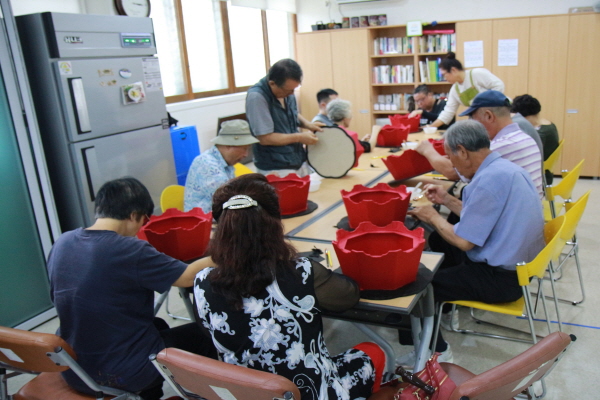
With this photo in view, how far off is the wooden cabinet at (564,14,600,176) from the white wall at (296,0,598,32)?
533 millimetres

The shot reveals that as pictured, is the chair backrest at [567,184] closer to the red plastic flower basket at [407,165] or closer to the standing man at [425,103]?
the red plastic flower basket at [407,165]

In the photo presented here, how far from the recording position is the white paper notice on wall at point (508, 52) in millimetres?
5562

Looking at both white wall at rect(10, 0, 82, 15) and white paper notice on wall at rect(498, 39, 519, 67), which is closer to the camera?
white wall at rect(10, 0, 82, 15)

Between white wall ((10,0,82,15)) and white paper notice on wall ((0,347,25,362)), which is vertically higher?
white wall ((10,0,82,15))

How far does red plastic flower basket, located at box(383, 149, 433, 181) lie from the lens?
3039mm

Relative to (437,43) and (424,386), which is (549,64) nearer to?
(437,43)

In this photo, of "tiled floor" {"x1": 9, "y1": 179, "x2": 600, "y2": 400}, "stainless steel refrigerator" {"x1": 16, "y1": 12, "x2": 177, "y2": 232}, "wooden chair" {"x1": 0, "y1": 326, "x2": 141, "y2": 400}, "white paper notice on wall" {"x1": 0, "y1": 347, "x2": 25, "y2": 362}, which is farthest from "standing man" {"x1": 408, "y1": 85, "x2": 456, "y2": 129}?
"white paper notice on wall" {"x1": 0, "y1": 347, "x2": 25, "y2": 362}

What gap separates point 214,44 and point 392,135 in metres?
3.06

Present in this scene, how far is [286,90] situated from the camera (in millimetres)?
3221

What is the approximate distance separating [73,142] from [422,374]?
8.64 feet

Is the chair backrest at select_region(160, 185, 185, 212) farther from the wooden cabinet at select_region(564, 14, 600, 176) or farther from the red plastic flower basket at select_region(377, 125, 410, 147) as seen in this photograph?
the wooden cabinet at select_region(564, 14, 600, 176)

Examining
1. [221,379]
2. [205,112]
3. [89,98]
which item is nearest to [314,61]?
[205,112]

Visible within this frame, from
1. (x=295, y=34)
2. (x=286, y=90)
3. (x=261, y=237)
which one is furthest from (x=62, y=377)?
(x=295, y=34)

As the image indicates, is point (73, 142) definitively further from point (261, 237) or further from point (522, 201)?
point (522, 201)
